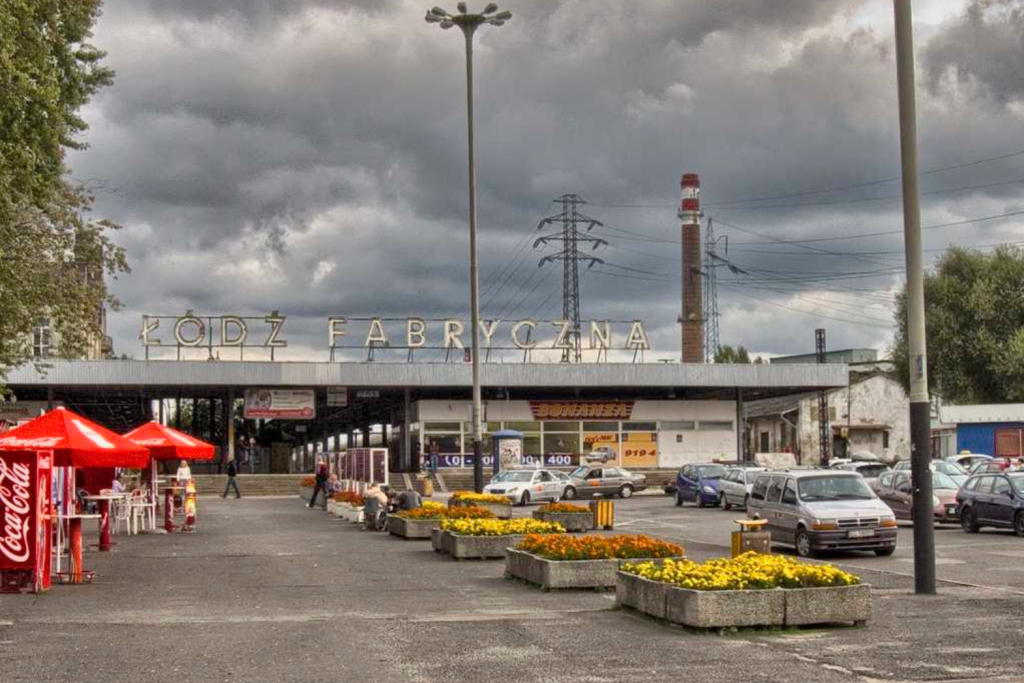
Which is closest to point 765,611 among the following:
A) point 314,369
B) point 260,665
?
point 260,665

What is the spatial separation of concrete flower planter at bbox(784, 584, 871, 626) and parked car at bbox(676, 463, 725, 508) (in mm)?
31114

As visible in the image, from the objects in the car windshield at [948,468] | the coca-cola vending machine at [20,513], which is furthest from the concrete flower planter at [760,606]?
the car windshield at [948,468]

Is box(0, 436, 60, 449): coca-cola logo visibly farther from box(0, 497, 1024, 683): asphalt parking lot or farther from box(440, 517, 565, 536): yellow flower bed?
box(440, 517, 565, 536): yellow flower bed

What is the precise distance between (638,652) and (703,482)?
110ft

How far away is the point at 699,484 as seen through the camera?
4484 cm

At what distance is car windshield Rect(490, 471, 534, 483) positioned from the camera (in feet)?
161

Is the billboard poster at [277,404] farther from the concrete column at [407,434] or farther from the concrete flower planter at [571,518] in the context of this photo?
the concrete flower planter at [571,518]

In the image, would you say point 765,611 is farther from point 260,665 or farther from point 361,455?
point 361,455

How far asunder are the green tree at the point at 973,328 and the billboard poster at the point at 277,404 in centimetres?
3678

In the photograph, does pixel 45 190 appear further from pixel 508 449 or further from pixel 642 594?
pixel 508 449

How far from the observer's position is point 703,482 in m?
44.7

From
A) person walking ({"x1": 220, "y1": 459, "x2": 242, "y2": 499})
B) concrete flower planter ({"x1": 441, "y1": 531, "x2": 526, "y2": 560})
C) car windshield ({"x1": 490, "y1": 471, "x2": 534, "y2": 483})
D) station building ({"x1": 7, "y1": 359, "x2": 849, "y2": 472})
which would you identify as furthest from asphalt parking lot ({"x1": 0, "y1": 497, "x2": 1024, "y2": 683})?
station building ({"x1": 7, "y1": 359, "x2": 849, "y2": 472})

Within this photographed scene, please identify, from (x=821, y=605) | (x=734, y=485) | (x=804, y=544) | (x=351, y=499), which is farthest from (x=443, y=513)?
(x=734, y=485)

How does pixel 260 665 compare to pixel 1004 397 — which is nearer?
pixel 260 665
